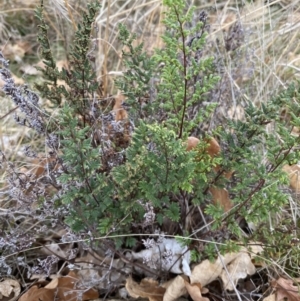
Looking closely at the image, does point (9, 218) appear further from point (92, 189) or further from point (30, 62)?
point (30, 62)

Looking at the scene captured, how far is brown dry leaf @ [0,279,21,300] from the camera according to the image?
157cm

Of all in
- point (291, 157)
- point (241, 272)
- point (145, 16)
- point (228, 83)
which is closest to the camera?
point (291, 157)

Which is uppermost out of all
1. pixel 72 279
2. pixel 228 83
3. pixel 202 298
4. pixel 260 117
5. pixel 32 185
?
pixel 260 117

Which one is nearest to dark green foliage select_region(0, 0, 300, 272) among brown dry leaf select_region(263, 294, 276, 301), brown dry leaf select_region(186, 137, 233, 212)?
brown dry leaf select_region(186, 137, 233, 212)

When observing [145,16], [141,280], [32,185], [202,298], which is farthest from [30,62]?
[202,298]

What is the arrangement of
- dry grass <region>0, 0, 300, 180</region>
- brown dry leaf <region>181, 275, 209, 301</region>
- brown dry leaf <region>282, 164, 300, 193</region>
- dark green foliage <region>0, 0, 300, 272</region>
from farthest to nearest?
dry grass <region>0, 0, 300, 180</region>
brown dry leaf <region>282, 164, 300, 193</region>
brown dry leaf <region>181, 275, 209, 301</region>
dark green foliage <region>0, 0, 300, 272</region>

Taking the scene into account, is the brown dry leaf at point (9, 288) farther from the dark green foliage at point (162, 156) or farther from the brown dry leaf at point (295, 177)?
the brown dry leaf at point (295, 177)

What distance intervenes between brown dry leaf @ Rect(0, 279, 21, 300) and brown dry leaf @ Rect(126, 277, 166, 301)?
1.22 ft

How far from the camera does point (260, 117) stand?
4.19 feet

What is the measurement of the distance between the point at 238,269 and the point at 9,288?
74cm

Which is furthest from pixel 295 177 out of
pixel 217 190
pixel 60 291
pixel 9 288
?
pixel 9 288

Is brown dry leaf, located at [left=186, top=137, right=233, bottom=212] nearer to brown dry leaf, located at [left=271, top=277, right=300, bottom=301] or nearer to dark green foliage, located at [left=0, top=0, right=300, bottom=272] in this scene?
dark green foliage, located at [left=0, top=0, right=300, bottom=272]

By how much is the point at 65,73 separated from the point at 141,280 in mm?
691

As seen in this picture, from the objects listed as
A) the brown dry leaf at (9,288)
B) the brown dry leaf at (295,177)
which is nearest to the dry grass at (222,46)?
the brown dry leaf at (295,177)
